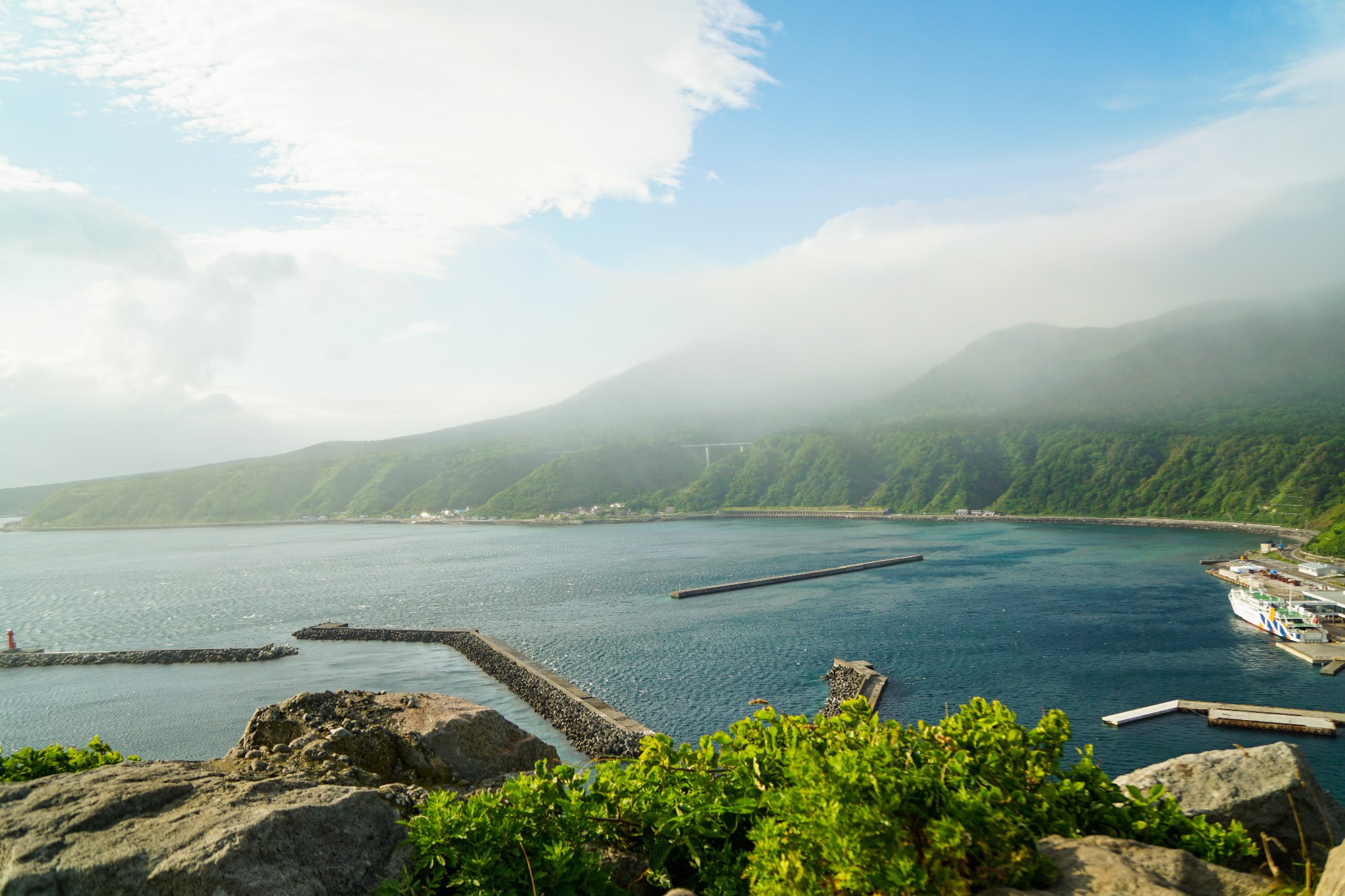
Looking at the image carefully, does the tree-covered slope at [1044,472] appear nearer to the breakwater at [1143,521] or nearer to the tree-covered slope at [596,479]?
the breakwater at [1143,521]

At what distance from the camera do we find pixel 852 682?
27266mm

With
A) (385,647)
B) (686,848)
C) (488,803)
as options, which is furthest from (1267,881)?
(385,647)

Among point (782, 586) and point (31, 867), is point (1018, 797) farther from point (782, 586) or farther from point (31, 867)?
point (782, 586)

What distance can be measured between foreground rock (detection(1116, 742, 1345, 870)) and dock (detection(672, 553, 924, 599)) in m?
42.7

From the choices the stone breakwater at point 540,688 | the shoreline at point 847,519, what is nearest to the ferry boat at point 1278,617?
the stone breakwater at point 540,688

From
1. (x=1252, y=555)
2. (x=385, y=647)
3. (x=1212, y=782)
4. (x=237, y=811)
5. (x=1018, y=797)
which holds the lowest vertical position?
(x=1252, y=555)

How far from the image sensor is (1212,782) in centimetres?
563

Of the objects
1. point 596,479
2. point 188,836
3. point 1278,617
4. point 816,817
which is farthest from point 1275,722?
point 596,479

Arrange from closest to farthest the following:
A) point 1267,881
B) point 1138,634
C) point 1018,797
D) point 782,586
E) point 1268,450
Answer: point 1267,881 < point 1018,797 < point 1138,634 < point 782,586 < point 1268,450

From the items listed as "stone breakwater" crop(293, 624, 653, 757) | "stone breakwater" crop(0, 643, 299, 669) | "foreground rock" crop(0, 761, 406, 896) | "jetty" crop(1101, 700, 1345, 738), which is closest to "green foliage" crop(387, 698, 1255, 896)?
"foreground rock" crop(0, 761, 406, 896)

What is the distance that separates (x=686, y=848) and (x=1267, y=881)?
143 inches

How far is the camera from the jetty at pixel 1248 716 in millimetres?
22000

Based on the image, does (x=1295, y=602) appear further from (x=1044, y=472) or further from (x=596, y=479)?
(x=596, y=479)

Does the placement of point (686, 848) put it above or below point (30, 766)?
below
